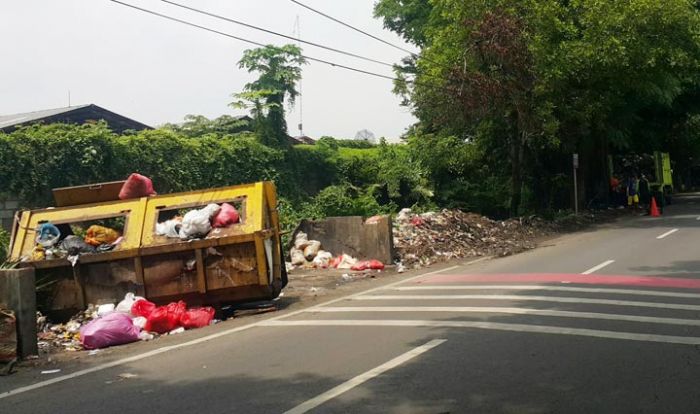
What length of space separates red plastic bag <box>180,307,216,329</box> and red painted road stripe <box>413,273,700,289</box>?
478cm

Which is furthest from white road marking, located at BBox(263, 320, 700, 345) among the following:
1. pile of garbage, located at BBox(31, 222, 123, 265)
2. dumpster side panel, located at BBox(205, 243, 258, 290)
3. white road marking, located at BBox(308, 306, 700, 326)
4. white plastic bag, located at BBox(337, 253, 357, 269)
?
white plastic bag, located at BBox(337, 253, 357, 269)

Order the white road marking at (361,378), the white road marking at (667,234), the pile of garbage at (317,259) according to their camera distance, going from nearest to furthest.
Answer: the white road marking at (361,378) < the pile of garbage at (317,259) < the white road marking at (667,234)

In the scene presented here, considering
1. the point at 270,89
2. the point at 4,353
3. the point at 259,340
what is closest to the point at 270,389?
the point at 259,340

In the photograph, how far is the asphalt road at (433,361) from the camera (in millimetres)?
5609

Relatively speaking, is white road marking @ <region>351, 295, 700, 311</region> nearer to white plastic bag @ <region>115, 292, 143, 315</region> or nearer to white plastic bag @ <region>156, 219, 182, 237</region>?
white plastic bag @ <region>156, 219, 182, 237</region>

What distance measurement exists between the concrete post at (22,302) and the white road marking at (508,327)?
3.00 meters

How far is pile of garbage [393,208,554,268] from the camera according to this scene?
57.9 ft

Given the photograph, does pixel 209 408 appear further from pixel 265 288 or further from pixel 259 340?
pixel 265 288

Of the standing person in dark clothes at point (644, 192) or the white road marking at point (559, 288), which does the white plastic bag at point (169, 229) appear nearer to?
the white road marking at point (559, 288)

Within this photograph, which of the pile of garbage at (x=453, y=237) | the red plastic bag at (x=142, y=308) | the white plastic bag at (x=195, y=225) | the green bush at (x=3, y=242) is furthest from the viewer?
the pile of garbage at (x=453, y=237)

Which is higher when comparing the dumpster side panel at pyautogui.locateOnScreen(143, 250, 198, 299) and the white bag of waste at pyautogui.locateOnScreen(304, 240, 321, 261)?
the dumpster side panel at pyautogui.locateOnScreen(143, 250, 198, 299)

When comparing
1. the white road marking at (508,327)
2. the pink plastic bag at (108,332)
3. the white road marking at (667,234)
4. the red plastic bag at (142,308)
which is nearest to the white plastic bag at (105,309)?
the red plastic bag at (142,308)

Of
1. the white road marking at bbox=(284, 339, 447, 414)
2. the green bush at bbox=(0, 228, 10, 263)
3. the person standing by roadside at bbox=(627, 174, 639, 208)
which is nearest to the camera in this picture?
the white road marking at bbox=(284, 339, 447, 414)

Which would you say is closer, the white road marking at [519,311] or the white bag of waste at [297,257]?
the white road marking at [519,311]
